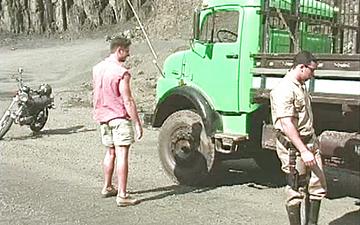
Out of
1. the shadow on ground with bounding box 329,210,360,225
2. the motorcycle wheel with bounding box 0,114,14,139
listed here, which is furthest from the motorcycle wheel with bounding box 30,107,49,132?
the shadow on ground with bounding box 329,210,360,225

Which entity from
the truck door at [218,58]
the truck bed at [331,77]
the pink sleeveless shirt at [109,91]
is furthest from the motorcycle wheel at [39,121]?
the truck bed at [331,77]

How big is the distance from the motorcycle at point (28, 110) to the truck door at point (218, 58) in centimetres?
525

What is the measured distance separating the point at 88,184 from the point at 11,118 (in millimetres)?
4825

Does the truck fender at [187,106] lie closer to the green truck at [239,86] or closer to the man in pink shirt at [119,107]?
the green truck at [239,86]

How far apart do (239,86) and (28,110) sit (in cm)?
635

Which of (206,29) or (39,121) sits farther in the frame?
(39,121)

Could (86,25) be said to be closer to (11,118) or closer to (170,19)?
(170,19)

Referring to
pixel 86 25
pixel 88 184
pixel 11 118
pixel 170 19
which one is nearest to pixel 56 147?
pixel 11 118

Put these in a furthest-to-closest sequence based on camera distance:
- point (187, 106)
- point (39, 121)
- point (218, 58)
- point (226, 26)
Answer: point (39, 121) → point (187, 106) → point (226, 26) → point (218, 58)

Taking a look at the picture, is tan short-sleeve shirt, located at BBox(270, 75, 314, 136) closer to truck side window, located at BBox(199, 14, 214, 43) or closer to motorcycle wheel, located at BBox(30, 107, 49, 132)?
truck side window, located at BBox(199, 14, 214, 43)

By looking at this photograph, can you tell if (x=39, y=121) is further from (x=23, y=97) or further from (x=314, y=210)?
(x=314, y=210)

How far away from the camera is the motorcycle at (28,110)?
14.3 m

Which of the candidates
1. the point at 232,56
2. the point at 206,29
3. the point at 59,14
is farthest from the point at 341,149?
the point at 59,14

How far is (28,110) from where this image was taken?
14.7 metres
